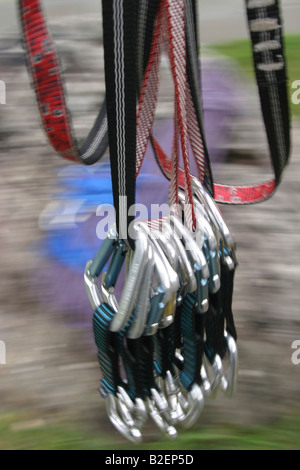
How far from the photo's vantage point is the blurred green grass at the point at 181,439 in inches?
32.6

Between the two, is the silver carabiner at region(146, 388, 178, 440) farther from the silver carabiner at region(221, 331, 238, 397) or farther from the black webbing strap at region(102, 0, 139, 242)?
the black webbing strap at region(102, 0, 139, 242)

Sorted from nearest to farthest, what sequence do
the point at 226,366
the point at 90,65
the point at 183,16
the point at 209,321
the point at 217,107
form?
the point at 183,16
the point at 209,321
the point at 226,366
the point at 217,107
the point at 90,65

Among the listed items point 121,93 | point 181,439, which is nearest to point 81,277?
point 181,439

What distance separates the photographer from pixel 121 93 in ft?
1.78

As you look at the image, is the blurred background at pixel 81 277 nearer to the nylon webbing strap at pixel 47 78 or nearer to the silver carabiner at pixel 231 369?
the silver carabiner at pixel 231 369

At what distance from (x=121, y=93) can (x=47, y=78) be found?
0.42 feet

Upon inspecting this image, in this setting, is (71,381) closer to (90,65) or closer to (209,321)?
(209,321)

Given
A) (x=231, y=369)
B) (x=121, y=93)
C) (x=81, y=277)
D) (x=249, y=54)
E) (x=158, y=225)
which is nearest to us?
(x=121, y=93)

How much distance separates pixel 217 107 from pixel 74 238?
0.84 meters

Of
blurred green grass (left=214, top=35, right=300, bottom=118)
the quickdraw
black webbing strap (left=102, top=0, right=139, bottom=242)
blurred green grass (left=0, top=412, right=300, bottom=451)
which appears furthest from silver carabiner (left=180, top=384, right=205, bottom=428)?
blurred green grass (left=214, top=35, right=300, bottom=118)

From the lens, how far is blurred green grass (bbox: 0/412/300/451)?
828 mm

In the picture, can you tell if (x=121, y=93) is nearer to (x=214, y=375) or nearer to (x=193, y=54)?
(x=193, y=54)

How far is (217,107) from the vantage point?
1820 mm

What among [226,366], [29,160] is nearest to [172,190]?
[226,366]
